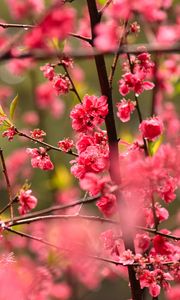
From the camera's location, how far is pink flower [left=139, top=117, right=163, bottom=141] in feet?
5.62

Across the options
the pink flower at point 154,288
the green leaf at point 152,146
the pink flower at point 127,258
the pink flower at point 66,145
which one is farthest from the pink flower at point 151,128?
the pink flower at point 154,288

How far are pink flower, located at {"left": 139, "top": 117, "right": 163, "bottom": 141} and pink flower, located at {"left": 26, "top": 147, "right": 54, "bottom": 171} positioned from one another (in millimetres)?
346

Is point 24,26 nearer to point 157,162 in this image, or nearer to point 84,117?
point 84,117

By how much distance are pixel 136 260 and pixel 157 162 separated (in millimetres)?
459

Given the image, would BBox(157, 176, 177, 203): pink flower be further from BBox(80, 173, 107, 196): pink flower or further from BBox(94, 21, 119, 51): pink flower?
BBox(94, 21, 119, 51): pink flower

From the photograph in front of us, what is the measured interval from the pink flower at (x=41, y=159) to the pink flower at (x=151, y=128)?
0.35m

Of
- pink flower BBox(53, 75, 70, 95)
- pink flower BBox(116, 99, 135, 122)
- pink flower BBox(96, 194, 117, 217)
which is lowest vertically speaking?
pink flower BBox(96, 194, 117, 217)

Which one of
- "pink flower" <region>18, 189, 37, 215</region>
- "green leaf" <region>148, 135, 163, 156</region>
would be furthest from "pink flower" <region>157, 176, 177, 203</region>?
"pink flower" <region>18, 189, 37, 215</region>

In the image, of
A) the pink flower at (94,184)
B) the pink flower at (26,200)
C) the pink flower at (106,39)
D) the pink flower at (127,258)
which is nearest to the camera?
the pink flower at (106,39)

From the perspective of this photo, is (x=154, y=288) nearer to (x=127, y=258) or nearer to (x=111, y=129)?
(x=127, y=258)

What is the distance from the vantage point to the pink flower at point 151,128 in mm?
1713

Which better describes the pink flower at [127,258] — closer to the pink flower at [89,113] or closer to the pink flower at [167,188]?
the pink flower at [167,188]

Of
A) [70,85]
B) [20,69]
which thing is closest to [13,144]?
[20,69]

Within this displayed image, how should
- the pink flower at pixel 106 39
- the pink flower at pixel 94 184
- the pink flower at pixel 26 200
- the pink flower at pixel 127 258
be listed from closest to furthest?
the pink flower at pixel 106 39, the pink flower at pixel 94 184, the pink flower at pixel 127 258, the pink flower at pixel 26 200
